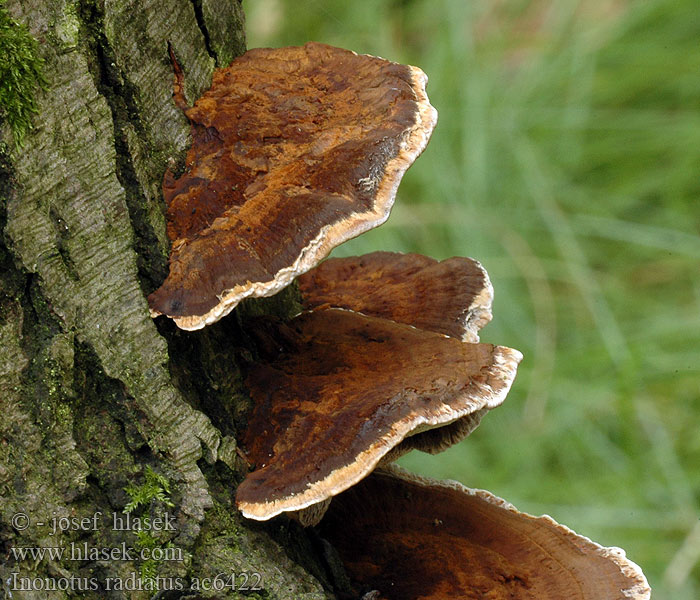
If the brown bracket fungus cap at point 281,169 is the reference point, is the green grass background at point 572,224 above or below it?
below

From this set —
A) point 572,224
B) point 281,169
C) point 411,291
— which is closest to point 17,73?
point 281,169

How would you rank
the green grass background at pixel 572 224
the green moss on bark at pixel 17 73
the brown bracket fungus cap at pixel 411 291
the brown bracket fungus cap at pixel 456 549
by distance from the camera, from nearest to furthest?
the green moss on bark at pixel 17 73
the brown bracket fungus cap at pixel 456 549
the brown bracket fungus cap at pixel 411 291
the green grass background at pixel 572 224

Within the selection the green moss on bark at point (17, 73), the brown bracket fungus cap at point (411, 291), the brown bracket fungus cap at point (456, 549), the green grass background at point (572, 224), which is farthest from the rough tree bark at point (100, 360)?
the green grass background at point (572, 224)

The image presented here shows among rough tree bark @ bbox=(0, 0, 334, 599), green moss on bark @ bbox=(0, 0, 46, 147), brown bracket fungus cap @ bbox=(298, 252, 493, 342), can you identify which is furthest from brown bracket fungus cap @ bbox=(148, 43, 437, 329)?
brown bracket fungus cap @ bbox=(298, 252, 493, 342)

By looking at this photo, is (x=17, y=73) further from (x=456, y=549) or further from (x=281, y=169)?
(x=456, y=549)

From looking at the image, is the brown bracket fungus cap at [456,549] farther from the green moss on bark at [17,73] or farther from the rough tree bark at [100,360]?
the green moss on bark at [17,73]

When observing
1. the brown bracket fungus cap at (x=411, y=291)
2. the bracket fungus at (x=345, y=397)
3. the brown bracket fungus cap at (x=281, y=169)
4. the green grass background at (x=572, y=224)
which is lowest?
the green grass background at (x=572, y=224)

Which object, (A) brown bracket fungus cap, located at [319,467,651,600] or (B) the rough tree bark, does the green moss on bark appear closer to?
Result: (B) the rough tree bark

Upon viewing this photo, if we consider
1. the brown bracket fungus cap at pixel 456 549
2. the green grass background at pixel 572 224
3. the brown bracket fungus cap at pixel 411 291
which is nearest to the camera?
the brown bracket fungus cap at pixel 456 549
